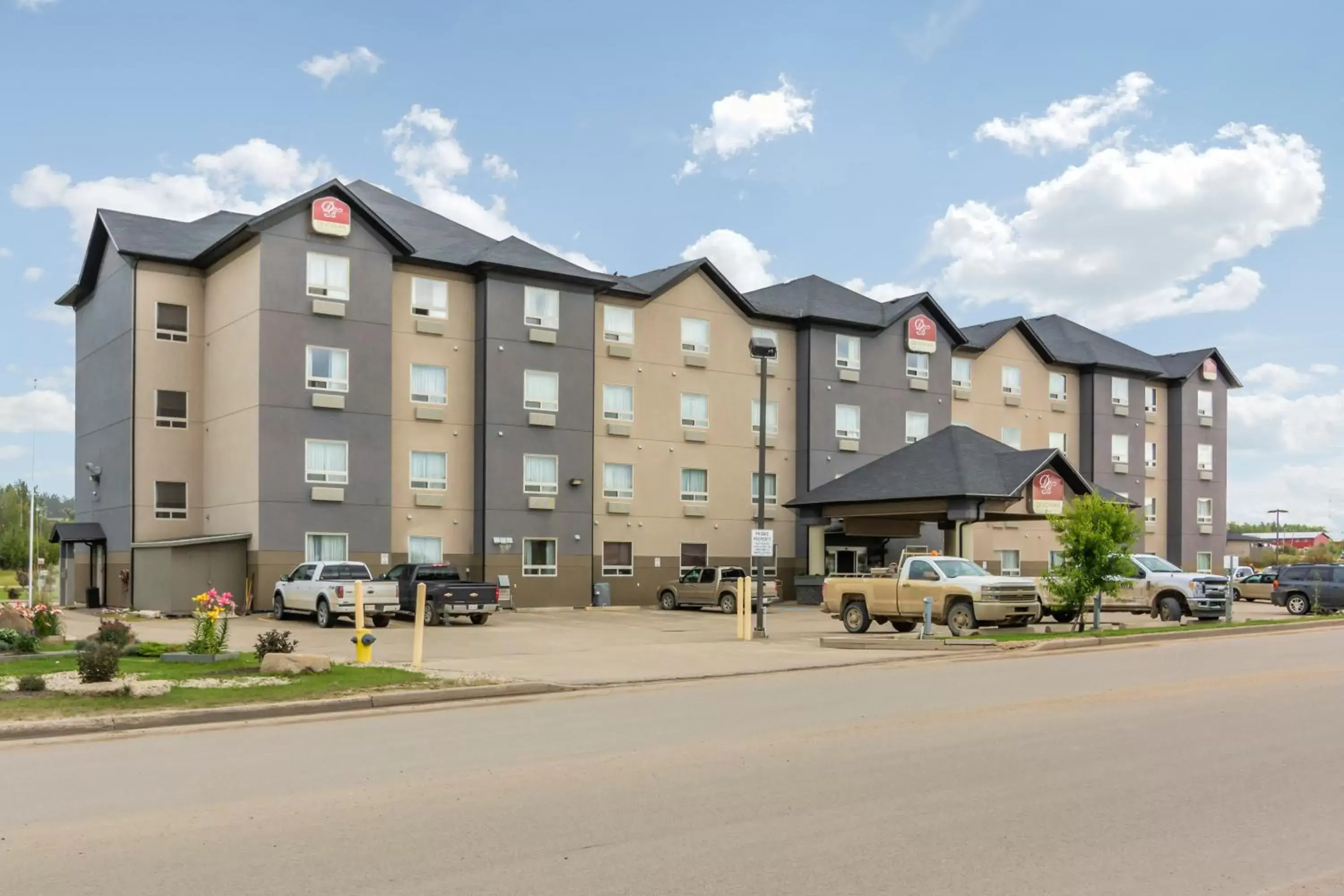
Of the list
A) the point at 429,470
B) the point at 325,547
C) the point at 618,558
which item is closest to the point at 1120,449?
the point at 618,558

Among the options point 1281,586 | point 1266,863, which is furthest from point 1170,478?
point 1266,863

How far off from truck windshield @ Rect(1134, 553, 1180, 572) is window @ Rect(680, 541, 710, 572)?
1692 cm

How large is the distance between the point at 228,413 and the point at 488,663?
73.8 feet

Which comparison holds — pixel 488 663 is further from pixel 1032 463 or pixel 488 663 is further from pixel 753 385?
pixel 753 385

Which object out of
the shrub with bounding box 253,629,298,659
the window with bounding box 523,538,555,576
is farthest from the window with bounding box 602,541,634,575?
the shrub with bounding box 253,629,298,659

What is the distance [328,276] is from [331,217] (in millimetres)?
1861

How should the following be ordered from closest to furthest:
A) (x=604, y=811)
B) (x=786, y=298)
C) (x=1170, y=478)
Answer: (x=604, y=811), (x=786, y=298), (x=1170, y=478)

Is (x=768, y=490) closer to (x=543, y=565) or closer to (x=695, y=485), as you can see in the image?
(x=695, y=485)

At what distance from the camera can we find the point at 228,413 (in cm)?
3962

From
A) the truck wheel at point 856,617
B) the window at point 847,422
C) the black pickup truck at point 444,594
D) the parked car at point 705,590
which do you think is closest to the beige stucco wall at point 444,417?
the black pickup truck at point 444,594

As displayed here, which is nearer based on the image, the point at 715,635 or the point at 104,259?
the point at 715,635

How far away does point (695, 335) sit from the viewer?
48.3 metres

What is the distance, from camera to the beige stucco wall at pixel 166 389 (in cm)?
4066

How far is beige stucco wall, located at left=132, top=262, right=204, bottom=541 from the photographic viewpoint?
133 ft
